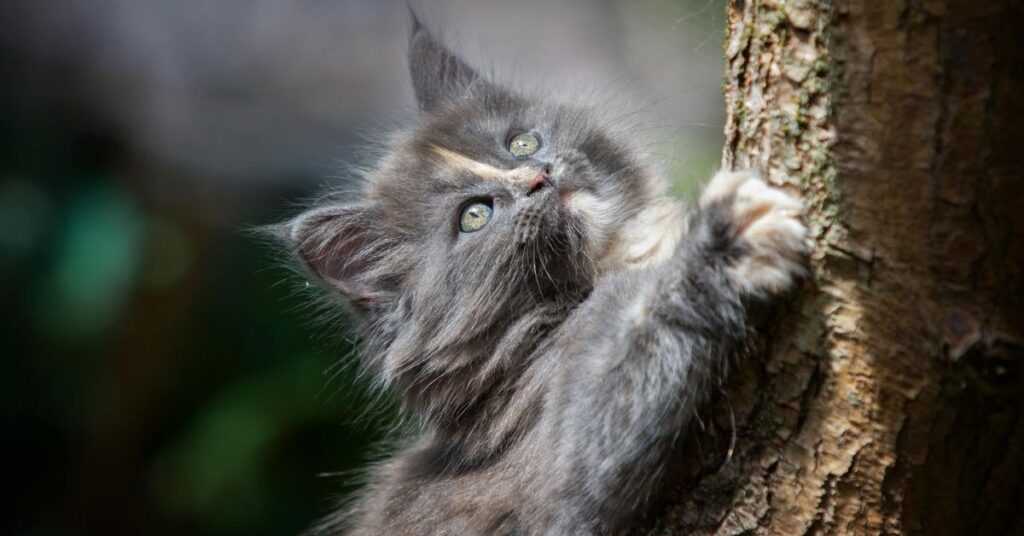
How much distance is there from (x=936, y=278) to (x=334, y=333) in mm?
2853

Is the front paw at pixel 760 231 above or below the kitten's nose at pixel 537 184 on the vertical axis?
below

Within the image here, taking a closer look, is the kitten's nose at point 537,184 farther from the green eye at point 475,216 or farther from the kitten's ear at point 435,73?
the kitten's ear at point 435,73

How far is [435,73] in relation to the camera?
165 inches

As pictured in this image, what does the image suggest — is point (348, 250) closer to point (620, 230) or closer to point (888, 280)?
point (620, 230)

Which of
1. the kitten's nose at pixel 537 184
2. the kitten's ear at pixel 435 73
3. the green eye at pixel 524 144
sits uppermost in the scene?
the kitten's ear at pixel 435 73

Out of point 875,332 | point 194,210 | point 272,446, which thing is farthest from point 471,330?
A: point 194,210

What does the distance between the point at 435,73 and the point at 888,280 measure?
280cm

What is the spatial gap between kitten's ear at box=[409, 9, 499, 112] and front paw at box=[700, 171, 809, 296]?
2058mm

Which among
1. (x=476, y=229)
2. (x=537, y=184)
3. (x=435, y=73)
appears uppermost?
(x=435, y=73)

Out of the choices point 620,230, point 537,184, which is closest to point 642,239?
point 620,230

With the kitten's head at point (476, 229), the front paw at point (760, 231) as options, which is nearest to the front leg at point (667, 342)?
the front paw at point (760, 231)

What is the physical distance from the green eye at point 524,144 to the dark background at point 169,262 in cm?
206

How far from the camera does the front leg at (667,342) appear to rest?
6.68 feet

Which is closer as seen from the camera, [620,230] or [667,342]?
[667,342]
